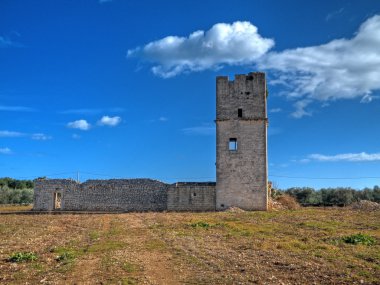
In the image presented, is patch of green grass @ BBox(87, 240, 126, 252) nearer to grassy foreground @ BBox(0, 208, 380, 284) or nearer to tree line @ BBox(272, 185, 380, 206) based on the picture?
grassy foreground @ BBox(0, 208, 380, 284)

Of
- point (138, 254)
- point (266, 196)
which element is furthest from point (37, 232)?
point (266, 196)

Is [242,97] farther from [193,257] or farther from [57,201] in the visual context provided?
[193,257]

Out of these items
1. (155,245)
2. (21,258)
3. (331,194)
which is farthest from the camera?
(331,194)

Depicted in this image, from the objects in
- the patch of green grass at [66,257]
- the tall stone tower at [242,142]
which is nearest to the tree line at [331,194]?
the tall stone tower at [242,142]

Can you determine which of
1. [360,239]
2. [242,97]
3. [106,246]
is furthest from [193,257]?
[242,97]

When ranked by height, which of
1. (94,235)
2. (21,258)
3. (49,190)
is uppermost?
(49,190)

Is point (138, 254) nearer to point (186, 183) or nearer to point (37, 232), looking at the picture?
point (37, 232)

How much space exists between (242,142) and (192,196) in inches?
239

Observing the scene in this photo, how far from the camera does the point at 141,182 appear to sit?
36.4 metres

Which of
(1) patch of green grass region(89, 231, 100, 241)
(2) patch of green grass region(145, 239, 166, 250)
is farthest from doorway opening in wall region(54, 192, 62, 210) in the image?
(2) patch of green grass region(145, 239, 166, 250)

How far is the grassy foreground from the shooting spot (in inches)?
367

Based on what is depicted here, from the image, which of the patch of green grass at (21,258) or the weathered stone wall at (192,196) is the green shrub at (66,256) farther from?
the weathered stone wall at (192,196)

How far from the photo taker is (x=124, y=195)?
121 ft

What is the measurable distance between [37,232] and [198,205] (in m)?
16.7
